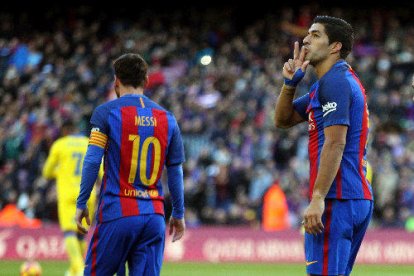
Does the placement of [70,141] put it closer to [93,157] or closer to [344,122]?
[93,157]

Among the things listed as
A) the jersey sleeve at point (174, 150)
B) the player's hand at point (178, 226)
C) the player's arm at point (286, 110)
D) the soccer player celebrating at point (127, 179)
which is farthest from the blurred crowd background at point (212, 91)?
the player's arm at point (286, 110)

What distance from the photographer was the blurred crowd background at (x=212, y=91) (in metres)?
19.0

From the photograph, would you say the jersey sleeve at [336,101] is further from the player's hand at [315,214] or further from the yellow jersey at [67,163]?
the yellow jersey at [67,163]

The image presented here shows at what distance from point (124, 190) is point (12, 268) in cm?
909

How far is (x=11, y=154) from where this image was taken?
19.9 metres

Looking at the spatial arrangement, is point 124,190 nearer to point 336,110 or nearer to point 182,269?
point 336,110

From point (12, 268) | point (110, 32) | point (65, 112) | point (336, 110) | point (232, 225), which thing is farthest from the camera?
point (110, 32)

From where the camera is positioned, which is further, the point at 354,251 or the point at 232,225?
the point at 232,225

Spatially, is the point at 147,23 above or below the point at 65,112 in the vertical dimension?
above

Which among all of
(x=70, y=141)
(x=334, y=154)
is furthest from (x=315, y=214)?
(x=70, y=141)

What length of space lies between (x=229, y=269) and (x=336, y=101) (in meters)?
10.5

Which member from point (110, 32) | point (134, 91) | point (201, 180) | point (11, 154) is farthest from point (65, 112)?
point (134, 91)

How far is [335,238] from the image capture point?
5.50 m

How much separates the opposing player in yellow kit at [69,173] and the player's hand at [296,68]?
6.40m
